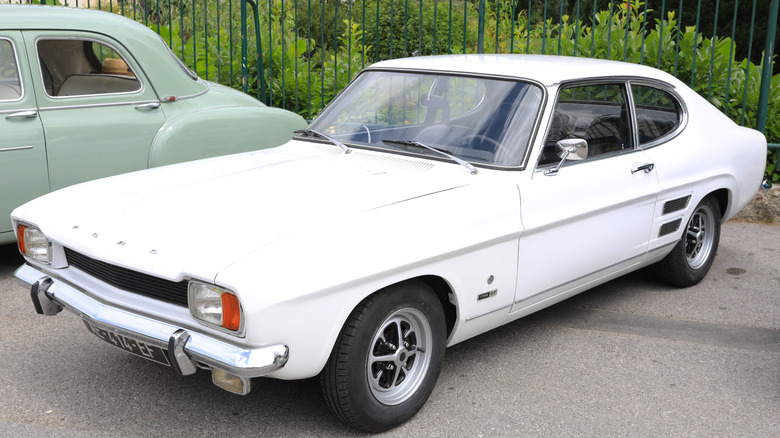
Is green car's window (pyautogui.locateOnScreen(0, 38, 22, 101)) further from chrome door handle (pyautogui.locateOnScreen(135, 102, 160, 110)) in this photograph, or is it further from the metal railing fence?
the metal railing fence

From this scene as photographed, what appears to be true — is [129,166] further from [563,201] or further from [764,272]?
[764,272]

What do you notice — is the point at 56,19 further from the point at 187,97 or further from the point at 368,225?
the point at 368,225

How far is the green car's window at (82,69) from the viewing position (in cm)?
540

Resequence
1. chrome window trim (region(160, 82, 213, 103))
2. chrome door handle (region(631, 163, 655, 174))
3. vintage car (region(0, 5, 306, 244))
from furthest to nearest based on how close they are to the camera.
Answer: chrome window trim (region(160, 82, 213, 103)) → vintage car (region(0, 5, 306, 244)) → chrome door handle (region(631, 163, 655, 174))

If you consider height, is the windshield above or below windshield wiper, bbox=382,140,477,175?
above

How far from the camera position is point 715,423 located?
11.5ft

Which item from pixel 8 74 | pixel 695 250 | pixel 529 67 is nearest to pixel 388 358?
pixel 529 67

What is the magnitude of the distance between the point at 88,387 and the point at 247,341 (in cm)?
138

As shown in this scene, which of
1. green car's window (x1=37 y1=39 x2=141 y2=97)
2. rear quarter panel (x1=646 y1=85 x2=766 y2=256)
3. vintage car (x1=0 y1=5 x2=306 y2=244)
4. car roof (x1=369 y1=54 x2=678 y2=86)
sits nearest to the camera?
car roof (x1=369 y1=54 x2=678 y2=86)

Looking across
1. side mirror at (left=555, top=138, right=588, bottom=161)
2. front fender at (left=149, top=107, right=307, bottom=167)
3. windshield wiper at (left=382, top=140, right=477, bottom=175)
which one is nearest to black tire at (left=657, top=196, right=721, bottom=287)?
side mirror at (left=555, top=138, right=588, bottom=161)

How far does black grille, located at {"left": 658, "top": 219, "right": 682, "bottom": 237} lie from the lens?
4703 millimetres

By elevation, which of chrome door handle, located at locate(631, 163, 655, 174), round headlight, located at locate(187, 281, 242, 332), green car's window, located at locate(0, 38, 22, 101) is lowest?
round headlight, located at locate(187, 281, 242, 332)

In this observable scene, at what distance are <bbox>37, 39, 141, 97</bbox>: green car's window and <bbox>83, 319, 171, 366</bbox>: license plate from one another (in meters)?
2.73

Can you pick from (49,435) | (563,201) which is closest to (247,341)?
(49,435)
